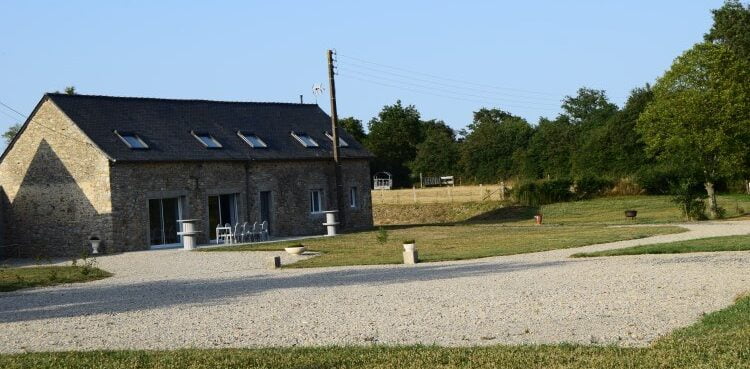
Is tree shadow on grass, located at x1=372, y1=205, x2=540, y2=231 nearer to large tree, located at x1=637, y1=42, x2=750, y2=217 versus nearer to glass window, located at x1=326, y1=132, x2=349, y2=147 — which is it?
glass window, located at x1=326, y1=132, x2=349, y2=147

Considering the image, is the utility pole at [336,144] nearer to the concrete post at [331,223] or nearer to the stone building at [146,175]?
the stone building at [146,175]

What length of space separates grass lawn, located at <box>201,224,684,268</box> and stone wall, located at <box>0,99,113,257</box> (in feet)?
15.6

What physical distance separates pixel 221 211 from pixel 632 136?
32.4 metres

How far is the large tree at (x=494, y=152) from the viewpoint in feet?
252

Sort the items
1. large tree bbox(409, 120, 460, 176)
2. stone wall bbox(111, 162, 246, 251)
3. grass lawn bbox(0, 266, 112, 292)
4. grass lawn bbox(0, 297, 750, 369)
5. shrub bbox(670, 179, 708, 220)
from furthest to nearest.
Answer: large tree bbox(409, 120, 460, 176)
shrub bbox(670, 179, 708, 220)
stone wall bbox(111, 162, 246, 251)
grass lawn bbox(0, 266, 112, 292)
grass lawn bbox(0, 297, 750, 369)

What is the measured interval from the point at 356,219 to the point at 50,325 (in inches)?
1220

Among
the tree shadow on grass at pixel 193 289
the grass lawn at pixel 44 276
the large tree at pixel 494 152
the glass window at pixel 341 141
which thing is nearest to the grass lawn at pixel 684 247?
the tree shadow on grass at pixel 193 289

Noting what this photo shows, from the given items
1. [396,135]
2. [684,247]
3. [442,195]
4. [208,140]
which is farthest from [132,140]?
[396,135]

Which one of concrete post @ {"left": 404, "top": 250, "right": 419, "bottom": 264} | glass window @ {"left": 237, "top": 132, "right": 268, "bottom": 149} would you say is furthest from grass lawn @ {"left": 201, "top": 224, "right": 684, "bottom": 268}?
glass window @ {"left": 237, "top": 132, "right": 268, "bottom": 149}

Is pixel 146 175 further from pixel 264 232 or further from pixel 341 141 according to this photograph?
pixel 341 141

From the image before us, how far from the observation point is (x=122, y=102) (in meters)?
39.2

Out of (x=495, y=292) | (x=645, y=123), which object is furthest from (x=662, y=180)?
(x=495, y=292)

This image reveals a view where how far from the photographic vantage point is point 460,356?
32.8 feet

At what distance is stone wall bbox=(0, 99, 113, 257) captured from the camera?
35469 mm
